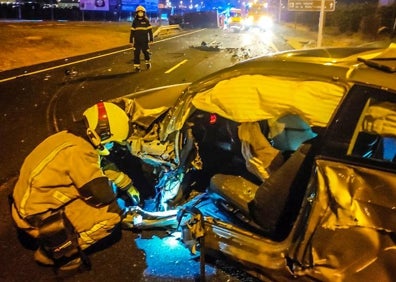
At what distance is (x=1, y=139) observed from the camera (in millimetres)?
6570

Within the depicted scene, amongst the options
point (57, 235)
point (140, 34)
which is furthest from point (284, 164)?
point (140, 34)

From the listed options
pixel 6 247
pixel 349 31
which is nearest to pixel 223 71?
pixel 6 247

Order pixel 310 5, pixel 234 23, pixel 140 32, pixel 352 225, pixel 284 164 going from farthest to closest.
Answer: pixel 234 23 < pixel 310 5 < pixel 140 32 < pixel 284 164 < pixel 352 225

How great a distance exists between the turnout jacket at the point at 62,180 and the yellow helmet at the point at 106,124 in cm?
12

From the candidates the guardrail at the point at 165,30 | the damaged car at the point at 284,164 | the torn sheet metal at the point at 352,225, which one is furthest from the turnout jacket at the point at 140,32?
the guardrail at the point at 165,30

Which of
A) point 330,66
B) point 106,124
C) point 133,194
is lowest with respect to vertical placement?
point 133,194

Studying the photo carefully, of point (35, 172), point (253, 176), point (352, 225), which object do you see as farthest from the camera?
point (253, 176)

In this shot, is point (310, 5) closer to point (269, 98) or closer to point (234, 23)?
point (269, 98)

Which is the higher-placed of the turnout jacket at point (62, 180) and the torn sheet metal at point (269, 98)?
the torn sheet metal at point (269, 98)

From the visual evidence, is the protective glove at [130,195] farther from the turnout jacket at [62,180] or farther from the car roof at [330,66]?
the car roof at [330,66]

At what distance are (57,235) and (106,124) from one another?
2.85ft

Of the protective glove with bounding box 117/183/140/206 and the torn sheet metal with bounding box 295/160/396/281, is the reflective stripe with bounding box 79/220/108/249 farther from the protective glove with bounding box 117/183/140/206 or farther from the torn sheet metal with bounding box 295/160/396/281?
the torn sheet metal with bounding box 295/160/396/281

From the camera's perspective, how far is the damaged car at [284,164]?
2.21 metres

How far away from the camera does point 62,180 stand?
3123 mm
